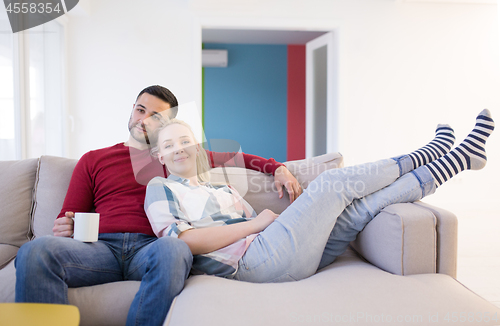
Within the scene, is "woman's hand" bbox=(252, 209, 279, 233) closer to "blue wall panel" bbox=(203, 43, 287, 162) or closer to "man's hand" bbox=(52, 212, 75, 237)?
"man's hand" bbox=(52, 212, 75, 237)

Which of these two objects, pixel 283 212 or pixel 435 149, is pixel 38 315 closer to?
pixel 283 212

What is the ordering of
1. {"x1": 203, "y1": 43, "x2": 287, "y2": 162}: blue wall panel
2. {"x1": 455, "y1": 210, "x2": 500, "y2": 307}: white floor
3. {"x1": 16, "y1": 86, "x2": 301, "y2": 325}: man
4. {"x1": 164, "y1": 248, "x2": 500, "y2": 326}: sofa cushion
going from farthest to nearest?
1. {"x1": 203, "y1": 43, "x2": 287, "y2": 162}: blue wall panel
2. {"x1": 455, "y1": 210, "x2": 500, "y2": 307}: white floor
3. {"x1": 16, "y1": 86, "x2": 301, "y2": 325}: man
4. {"x1": 164, "y1": 248, "x2": 500, "y2": 326}: sofa cushion

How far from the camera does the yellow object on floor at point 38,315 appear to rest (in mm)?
664

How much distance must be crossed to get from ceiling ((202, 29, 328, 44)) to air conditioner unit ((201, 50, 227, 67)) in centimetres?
23

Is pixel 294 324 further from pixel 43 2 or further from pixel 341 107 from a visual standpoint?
pixel 43 2

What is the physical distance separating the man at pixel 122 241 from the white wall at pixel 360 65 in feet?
7.36

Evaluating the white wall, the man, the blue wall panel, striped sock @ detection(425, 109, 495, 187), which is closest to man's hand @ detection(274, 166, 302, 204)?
the man

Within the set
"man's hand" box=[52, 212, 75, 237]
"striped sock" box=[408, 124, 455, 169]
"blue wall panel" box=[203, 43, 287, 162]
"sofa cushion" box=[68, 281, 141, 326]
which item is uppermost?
"blue wall panel" box=[203, 43, 287, 162]

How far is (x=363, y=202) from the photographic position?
1.20 metres

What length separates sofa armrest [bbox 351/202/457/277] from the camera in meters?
1.07

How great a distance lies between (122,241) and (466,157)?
1263mm

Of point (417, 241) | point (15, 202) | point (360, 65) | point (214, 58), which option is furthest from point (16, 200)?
point (214, 58)

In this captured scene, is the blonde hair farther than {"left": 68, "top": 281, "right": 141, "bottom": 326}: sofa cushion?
Yes

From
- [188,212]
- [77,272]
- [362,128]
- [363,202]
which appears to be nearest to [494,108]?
[362,128]
